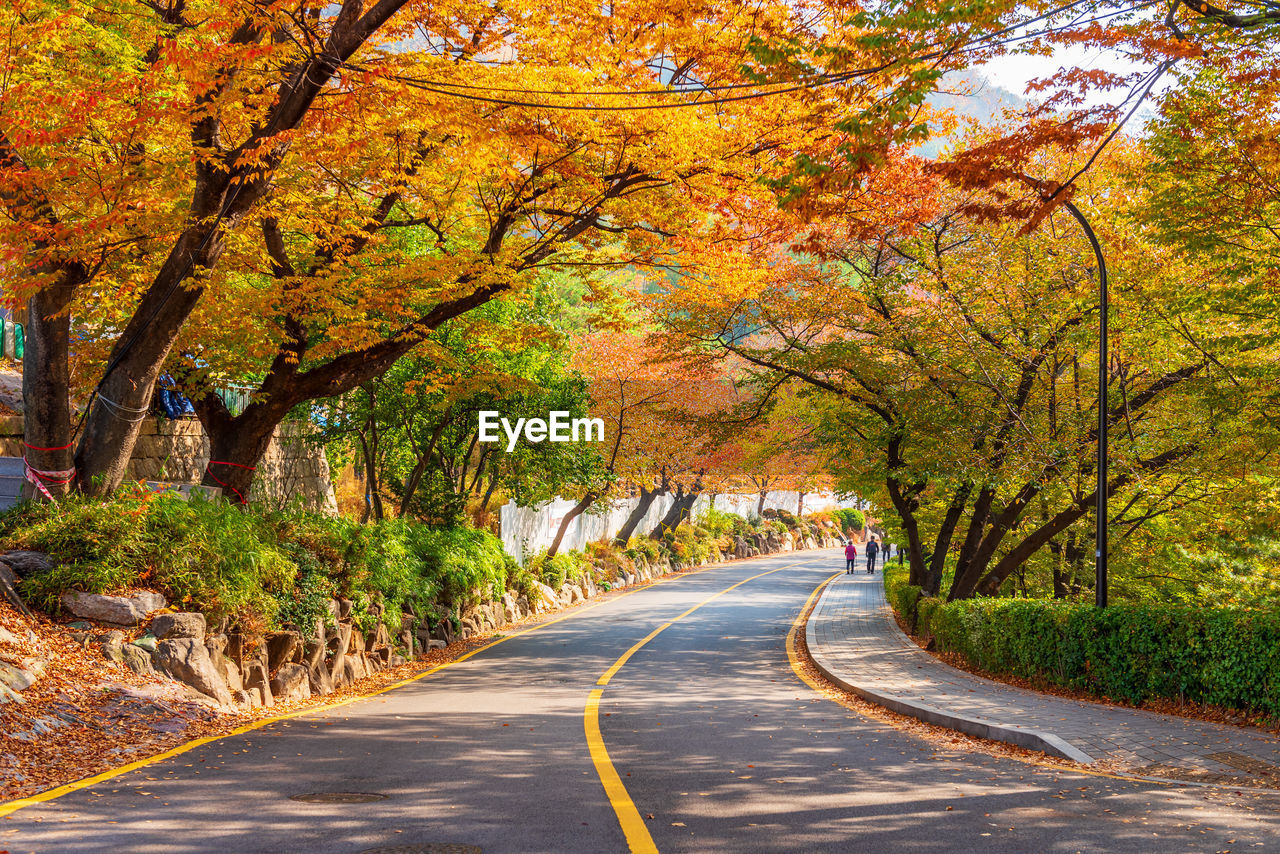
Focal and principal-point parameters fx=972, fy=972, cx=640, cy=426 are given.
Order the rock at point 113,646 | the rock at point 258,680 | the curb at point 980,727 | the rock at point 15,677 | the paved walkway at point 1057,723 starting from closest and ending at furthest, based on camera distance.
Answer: the rock at point 15,677
the paved walkway at point 1057,723
the curb at point 980,727
the rock at point 113,646
the rock at point 258,680

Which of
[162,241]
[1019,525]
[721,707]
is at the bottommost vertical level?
[721,707]

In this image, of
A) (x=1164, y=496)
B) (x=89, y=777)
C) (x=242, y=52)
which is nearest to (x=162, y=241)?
(x=242, y=52)

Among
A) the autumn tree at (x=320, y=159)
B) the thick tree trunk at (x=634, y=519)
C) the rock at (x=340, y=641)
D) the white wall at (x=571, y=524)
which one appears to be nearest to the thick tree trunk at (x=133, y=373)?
the autumn tree at (x=320, y=159)

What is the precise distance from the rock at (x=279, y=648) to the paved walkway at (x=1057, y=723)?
7253 mm

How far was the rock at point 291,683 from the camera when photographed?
1118 cm

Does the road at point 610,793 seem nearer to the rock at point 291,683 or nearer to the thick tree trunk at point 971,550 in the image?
the rock at point 291,683

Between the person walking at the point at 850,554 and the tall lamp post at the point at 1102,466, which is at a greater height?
the tall lamp post at the point at 1102,466

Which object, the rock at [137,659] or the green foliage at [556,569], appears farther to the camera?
the green foliage at [556,569]

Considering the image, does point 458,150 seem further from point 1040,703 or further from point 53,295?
point 1040,703

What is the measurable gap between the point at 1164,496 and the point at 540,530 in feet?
60.1

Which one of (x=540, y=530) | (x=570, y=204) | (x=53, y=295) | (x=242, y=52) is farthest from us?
(x=540, y=530)

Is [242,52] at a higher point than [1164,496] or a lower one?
higher

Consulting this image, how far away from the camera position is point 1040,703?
38.5ft

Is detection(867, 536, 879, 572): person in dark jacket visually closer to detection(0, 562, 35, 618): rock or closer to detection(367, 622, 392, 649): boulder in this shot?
detection(367, 622, 392, 649): boulder
